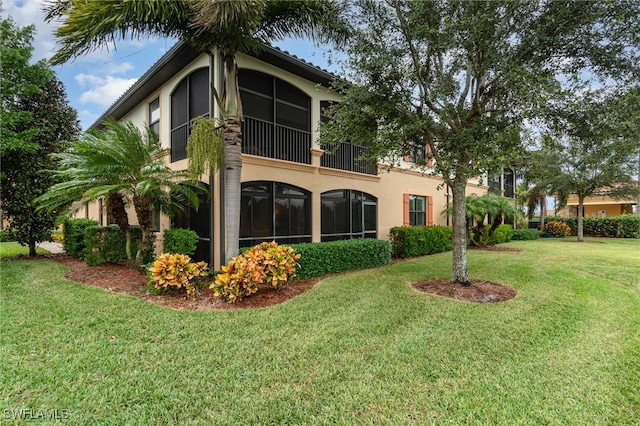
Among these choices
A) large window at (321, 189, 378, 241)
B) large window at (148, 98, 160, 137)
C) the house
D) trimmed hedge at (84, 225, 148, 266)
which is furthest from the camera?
large window at (148, 98, 160, 137)

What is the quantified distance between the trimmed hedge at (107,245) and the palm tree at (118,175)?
124 cm

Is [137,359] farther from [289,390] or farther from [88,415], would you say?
[289,390]

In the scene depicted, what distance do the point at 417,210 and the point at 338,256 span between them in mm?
8012

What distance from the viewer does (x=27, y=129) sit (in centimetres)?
1078

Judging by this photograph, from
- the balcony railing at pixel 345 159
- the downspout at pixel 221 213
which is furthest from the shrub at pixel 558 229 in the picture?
the downspout at pixel 221 213

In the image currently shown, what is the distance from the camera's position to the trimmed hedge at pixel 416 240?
478 inches

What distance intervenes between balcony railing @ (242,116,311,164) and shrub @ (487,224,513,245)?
1180cm

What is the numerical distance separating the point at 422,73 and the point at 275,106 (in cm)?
473

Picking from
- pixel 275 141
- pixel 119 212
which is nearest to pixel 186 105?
pixel 275 141

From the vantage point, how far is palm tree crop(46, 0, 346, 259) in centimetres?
586

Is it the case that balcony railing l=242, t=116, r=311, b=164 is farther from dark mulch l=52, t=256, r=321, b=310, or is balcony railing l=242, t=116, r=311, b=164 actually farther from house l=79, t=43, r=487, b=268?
dark mulch l=52, t=256, r=321, b=310

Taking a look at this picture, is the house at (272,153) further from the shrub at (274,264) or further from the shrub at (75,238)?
the shrub at (75,238)

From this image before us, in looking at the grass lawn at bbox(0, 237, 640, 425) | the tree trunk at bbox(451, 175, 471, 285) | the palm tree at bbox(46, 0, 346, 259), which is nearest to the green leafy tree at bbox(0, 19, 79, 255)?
the palm tree at bbox(46, 0, 346, 259)

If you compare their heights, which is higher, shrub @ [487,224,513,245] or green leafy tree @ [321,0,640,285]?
green leafy tree @ [321,0,640,285]
